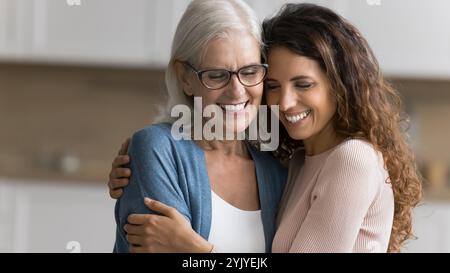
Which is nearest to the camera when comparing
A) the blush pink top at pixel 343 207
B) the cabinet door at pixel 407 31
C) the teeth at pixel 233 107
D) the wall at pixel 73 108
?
the blush pink top at pixel 343 207

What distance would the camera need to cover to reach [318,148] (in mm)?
1369

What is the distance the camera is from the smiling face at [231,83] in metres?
1.28

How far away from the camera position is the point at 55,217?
10.2 ft

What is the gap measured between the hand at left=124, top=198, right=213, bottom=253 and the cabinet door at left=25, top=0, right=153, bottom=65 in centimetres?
203

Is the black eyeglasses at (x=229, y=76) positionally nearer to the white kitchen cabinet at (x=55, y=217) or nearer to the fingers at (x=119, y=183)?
the fingers at (x=119, y=183)

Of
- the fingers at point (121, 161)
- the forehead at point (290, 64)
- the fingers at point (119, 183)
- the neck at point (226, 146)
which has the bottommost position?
the fingers at point (119, 183)

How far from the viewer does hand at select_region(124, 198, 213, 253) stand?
120cm

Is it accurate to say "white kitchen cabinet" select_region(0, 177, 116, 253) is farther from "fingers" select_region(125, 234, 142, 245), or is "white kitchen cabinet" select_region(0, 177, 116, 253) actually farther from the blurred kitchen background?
"fingers" select_region(125, 234, 142, 245)

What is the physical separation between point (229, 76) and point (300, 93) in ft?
0.45

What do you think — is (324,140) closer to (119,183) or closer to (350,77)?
(350,77)

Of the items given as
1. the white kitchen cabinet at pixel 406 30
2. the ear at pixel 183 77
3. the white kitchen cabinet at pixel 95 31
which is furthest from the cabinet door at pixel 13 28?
the ear at pixel 183 77

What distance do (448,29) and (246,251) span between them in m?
2.12

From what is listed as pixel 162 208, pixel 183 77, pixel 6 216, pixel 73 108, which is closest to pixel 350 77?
pixel 183 77

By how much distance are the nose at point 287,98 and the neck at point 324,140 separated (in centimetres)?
10
